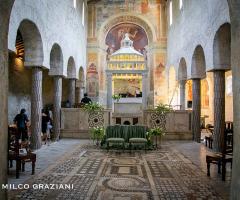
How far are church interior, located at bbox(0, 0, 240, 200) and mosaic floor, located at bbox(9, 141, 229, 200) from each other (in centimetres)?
3

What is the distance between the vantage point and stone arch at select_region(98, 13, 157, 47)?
23938mm

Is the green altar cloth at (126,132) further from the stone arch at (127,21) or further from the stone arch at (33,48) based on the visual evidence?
the stone arch at (127,21)

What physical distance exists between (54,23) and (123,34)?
1383 cm

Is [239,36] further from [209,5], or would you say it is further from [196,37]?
[196,37]

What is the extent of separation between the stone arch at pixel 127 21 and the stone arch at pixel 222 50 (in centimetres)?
1301

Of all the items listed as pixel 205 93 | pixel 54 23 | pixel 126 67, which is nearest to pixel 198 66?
pixel 126 67

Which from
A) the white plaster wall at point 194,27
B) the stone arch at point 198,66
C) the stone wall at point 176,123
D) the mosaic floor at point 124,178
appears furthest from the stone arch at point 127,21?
the mosaic floor at point 124,178

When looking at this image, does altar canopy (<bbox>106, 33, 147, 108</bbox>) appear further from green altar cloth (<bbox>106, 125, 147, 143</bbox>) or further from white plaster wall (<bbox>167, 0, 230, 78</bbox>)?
green altar cloth (<bbox>106, 125, 147, 143</bbox>)

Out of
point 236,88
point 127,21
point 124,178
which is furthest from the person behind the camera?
point 127,21

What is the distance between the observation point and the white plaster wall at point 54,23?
9001mm

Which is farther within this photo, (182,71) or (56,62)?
(182,71)

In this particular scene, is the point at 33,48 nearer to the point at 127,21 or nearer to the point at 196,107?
the point at 196,107

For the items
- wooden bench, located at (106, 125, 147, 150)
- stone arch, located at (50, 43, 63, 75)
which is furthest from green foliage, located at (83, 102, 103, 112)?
wooden bench, located at (106, 125, 147, 150)

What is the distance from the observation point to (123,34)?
26.4 m
